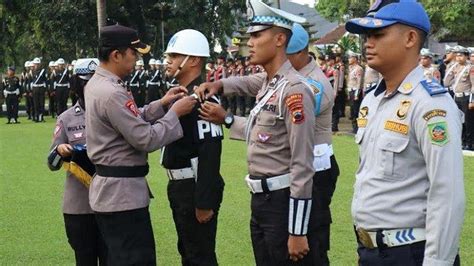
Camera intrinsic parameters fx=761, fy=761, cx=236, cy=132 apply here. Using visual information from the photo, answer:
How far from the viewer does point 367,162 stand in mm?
3102

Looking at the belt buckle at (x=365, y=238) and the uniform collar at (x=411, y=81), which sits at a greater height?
the uniform collar at (x=411, y=81)

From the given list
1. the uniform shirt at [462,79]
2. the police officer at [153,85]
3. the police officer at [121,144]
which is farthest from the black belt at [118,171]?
the police officer at [153,85]

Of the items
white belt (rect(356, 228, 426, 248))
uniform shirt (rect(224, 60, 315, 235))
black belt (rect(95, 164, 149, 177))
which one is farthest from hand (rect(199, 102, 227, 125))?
white belt (rect(356, 228, 426, 248))

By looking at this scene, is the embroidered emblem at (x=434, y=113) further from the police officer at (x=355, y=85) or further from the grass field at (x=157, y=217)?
the police officer at (x=355, y=85)

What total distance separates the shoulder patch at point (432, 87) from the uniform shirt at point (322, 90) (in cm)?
172

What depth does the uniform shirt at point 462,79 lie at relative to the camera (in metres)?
14.1

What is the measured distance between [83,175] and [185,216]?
721mm

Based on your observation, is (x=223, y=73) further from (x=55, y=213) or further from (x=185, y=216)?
(x=185, y=216)

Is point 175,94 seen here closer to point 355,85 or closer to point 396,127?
point 396,127

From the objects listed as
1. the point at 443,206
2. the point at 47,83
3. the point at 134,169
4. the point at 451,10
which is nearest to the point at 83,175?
the point at 134,169

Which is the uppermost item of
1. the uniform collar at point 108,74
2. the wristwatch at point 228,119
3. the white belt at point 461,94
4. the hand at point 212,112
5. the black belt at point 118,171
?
the uniform collar at point 108,74

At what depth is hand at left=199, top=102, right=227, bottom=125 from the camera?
431cm

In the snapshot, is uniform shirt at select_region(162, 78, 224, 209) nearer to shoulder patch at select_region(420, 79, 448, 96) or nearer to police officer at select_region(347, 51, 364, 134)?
shoulder patch at select_region(420, 79, 448, 96)

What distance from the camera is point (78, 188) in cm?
514
